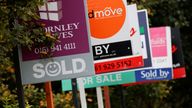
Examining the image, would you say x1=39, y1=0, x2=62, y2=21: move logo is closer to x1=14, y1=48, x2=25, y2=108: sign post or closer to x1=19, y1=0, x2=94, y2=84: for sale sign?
x1=19, y1=0, x2=94, y2=84: for sale sign

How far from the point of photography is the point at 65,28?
561 centimetres

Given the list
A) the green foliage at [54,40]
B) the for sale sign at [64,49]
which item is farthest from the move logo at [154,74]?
the for sale sign at [64,49]

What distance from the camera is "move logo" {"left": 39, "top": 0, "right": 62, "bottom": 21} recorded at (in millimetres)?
5617

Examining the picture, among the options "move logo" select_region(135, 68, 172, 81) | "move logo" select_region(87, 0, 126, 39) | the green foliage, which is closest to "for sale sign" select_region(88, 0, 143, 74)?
"move logo" select_region(87, 0, 126, 39)

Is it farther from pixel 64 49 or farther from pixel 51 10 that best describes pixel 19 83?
pixel 51 10

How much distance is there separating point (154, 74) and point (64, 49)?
5.88 metres

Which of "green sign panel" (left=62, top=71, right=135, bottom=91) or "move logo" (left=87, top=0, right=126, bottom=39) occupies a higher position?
"move logo" (left=87, top=0, right=126, bottom=39)

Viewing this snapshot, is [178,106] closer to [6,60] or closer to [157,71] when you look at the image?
[157,71]

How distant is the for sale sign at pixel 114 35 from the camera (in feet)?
26.2

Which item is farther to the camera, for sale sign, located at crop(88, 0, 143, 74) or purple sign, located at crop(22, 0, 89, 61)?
for sale sign, located at crop(88, 0, 143, 74)

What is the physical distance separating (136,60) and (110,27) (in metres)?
0.86

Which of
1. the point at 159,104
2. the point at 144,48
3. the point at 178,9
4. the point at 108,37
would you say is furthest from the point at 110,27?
the point at 178,9

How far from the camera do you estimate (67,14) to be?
5633 millimetres

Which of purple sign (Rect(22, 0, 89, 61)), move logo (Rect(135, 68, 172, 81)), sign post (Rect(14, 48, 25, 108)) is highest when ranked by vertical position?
purple sign (Rect(22, 0, 89, 61))
